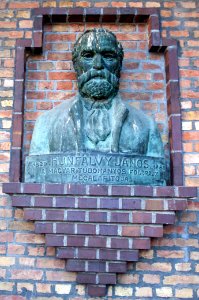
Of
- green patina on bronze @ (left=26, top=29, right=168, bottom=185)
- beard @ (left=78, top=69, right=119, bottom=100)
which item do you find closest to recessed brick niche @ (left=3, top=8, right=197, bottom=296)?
green patina on bronze @ (left=26, top=29, right=168, bottom=185)

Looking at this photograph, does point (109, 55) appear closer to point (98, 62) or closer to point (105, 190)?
point (98, 62)

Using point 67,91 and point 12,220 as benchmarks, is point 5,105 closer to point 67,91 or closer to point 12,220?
point 67,91

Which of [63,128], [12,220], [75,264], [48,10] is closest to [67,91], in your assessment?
[63,128]

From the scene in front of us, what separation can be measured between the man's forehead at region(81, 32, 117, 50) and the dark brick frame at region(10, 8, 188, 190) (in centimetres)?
38

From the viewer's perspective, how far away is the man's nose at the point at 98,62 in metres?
2.71

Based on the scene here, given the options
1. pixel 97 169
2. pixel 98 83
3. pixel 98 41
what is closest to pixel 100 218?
pixel 97 169

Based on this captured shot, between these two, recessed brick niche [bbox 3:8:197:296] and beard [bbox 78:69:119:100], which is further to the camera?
beard [bbox 78:69:119:100]

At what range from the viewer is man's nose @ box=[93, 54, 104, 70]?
8.91 ft

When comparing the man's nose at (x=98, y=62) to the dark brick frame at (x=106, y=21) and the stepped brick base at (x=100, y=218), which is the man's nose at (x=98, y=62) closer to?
the dark brick frame at (x=106, y=21)

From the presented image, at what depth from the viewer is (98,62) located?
2.72 m

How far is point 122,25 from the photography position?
3164 mm

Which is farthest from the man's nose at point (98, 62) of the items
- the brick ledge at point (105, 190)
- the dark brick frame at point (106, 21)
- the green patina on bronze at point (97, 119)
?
the brick ledge at point (105, 190)

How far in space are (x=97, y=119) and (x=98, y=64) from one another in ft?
1.21

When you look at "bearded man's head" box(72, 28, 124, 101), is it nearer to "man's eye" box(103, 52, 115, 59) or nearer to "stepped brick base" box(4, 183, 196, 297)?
"man's eye" box(103, 52, 115, 59)
